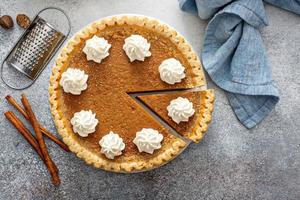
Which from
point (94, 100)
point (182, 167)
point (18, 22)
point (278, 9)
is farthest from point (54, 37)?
point (278, 9)

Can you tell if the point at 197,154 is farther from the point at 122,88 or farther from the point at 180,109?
the point at 122,88

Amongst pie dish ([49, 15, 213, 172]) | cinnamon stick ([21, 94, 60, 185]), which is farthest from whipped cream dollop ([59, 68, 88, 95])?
cinnamon stick ([21, 94, 60, 185])

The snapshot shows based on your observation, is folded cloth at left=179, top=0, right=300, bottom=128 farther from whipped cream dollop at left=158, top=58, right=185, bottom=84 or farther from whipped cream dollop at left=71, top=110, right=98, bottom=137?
whipped cream dollop at left=71, top=110, right=98, bottom=137

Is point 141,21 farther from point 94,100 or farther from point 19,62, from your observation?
point 19,62

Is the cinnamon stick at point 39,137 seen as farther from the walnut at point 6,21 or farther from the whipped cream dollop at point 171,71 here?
the whipped cream dollop at point 171,71

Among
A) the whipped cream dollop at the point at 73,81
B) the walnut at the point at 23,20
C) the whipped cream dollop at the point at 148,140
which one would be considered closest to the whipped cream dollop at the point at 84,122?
the whipped cream dollop at the point at 73,81

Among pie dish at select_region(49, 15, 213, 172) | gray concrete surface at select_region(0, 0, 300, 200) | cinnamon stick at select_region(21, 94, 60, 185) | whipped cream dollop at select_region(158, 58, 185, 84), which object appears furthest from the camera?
gray concrete surface at select_region(0, 0, 300, 200)
